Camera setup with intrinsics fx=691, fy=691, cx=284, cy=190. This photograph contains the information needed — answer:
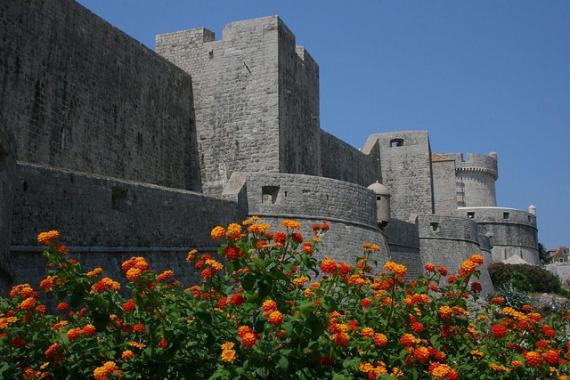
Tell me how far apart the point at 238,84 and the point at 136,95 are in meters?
2.91

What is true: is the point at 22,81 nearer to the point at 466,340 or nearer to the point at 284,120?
the point at 284,120

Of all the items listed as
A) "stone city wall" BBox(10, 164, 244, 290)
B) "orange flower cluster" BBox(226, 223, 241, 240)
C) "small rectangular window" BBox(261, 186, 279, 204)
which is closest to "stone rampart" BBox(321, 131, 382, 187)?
"small rectangular window" BBox(261, 186, 279, 204)

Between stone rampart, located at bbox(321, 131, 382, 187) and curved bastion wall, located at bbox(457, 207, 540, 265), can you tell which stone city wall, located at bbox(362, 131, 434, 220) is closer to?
stone rampart, located at bbox(321, 131, 382, 187)

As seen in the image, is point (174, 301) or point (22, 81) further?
point (22, 81)

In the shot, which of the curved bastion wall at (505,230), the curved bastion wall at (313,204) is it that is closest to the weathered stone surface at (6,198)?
the curved bastion wall at (313,204)

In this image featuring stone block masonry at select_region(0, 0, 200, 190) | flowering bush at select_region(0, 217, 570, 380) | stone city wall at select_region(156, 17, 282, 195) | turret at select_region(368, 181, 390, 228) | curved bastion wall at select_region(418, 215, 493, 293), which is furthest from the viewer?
curved bastion wall at select_region(418, 215, 493, 293)

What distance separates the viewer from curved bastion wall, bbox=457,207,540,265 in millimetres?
36938

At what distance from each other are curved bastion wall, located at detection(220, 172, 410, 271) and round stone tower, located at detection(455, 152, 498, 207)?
88.9 ft

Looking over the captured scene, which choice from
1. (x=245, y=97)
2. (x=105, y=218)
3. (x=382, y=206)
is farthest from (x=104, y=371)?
(x=382, y=206)

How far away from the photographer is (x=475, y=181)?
44250 millimetres

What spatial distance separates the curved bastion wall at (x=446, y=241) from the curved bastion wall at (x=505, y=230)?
1012cm

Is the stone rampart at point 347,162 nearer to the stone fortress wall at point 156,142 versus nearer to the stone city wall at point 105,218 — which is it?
the stone fortress wall at point 156,142

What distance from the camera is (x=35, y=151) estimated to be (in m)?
13.0

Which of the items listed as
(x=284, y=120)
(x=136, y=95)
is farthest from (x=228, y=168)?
(x=136, y=95)
